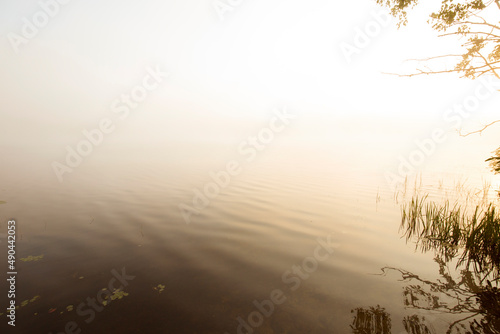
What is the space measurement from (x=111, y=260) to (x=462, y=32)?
44.3ft

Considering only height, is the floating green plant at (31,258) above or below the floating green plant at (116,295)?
below

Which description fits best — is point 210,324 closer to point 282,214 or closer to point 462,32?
point 282,214

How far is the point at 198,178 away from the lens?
19.9 metres

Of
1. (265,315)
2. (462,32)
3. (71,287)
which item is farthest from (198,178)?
(462,32)

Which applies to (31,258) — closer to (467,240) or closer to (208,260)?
(208,260)
